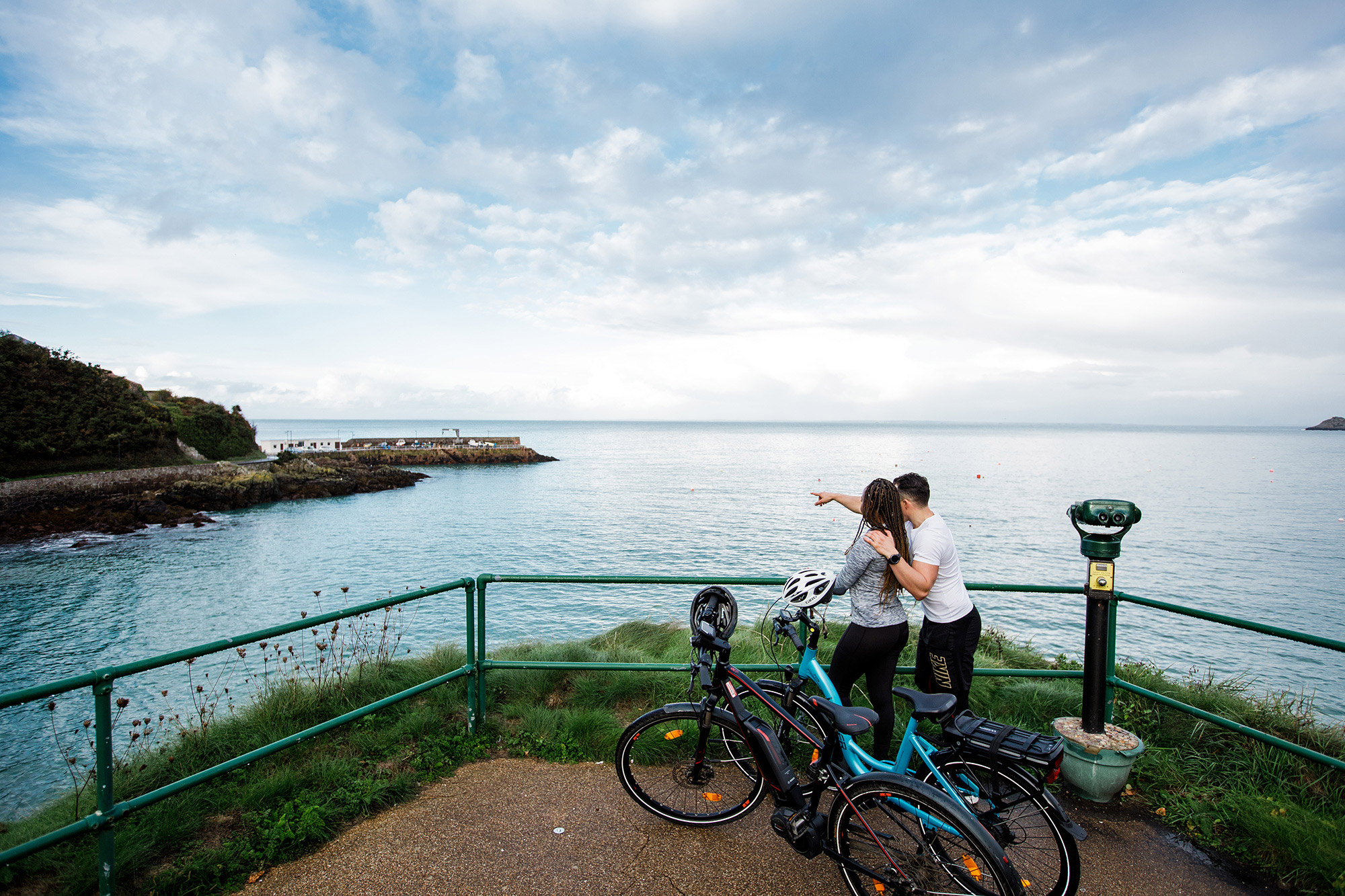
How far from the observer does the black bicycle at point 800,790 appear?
9.80ft

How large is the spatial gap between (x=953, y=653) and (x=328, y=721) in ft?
13.1

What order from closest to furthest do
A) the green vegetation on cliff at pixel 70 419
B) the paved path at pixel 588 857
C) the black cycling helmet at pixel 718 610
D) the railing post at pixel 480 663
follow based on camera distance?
the paved path at pixel 588 857
the black cycling helmet at pixel 718 610
the railing post at pixel 480 663
the green vegetation on cliff at pixel 70 419

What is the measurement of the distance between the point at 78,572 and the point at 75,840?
2654 cm

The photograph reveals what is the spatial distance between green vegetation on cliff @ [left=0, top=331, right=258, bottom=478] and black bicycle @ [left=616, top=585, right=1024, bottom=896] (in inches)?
1834

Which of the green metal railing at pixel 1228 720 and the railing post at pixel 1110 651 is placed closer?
the green metal railing at pixel 1228 720

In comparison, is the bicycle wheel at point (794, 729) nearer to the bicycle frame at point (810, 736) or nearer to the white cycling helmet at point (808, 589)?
the bicycle frame at point (810, 736)

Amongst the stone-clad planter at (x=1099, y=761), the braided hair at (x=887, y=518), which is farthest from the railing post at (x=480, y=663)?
the stone-clad planter at (x=1099, y=761)

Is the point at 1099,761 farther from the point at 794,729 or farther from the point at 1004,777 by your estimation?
the point at 794,729

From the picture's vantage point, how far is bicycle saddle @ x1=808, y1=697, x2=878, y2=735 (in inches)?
129

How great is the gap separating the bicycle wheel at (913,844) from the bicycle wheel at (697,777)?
0.76 meters

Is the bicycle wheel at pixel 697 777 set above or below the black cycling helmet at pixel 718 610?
below

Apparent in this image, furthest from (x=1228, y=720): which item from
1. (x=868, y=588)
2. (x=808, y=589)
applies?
(x=808, y=589)

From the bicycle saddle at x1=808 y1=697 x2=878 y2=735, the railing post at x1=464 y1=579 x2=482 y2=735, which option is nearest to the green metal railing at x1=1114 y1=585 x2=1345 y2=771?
the bicycle saddle at x1=808 y1=697 x2=878 y2=735

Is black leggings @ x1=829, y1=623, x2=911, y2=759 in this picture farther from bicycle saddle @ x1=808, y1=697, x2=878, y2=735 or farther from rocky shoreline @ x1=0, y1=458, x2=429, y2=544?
rocky shoreline @ x1=0, y1=458, x2=429, y2=544
